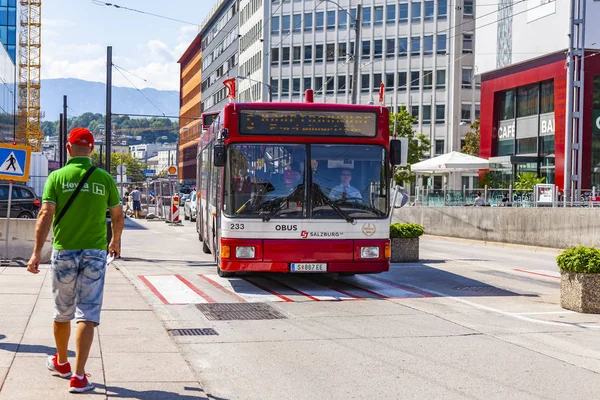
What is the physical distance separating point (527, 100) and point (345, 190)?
35697 millimetres

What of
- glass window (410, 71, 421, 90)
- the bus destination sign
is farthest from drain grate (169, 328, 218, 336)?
glass window (410, 71, 421, 90)

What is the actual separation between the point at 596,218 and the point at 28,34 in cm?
10585

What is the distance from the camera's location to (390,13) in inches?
3270

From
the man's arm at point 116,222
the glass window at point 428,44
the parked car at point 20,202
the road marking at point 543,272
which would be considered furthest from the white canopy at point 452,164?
the glass window at point 428,44

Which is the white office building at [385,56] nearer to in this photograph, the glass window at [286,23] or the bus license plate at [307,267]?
the glass window at [286,23]

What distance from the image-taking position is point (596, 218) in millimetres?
24656

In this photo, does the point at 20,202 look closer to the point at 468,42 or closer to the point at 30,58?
the point at 468,42

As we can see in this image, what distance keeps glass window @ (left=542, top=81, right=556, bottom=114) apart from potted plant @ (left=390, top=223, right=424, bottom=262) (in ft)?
89.8

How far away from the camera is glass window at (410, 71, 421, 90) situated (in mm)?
81688

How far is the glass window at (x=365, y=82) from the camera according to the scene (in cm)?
8506

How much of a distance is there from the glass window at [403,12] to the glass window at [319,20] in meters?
8.01

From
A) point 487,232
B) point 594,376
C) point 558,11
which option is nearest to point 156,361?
point 594,376

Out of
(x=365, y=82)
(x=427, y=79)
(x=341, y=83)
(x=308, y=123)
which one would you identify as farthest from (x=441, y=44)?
(x=308, y=123)

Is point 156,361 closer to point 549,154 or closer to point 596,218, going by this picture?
point 596,218
